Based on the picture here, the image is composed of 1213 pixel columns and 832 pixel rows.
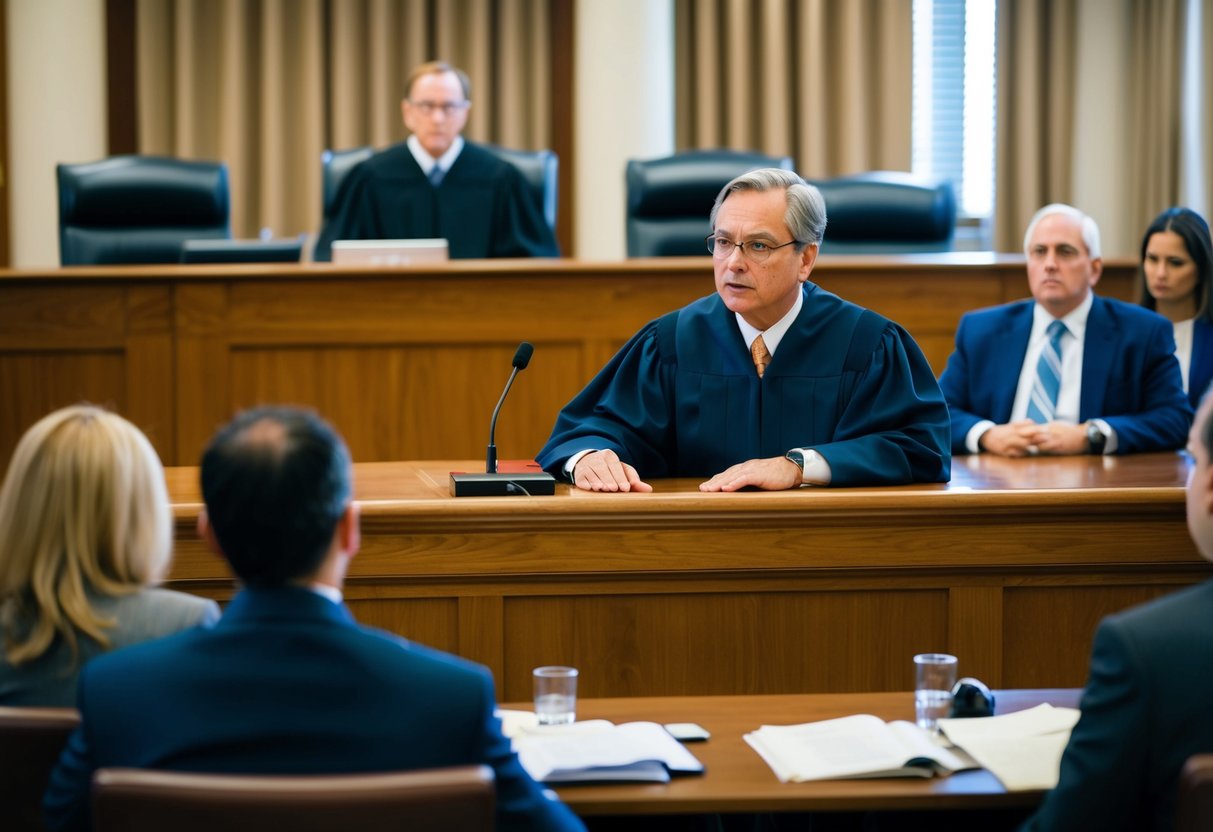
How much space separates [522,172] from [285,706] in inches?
213

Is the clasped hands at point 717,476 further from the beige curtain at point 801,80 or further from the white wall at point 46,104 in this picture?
the white wall at point 46,104

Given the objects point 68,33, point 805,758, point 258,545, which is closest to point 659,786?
point 805,758

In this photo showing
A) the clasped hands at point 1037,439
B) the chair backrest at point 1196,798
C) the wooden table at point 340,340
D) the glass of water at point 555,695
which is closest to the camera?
the chair backrest at point 1196,798

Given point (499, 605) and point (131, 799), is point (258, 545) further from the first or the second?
point (499, 605)

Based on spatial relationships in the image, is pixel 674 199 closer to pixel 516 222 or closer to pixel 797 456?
pixel 516 222

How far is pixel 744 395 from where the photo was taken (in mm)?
3506

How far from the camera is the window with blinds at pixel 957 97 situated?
870cm

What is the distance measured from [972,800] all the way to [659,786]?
38 centimetres

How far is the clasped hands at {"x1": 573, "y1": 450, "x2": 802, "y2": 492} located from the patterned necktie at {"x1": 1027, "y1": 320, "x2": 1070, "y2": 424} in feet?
6.26

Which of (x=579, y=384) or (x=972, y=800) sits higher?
(x=579, y=384)

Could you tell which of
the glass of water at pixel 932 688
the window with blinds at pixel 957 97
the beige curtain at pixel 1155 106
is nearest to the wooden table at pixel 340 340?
the glass of water at pixel 932 688

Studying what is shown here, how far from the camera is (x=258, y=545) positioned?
1.63m

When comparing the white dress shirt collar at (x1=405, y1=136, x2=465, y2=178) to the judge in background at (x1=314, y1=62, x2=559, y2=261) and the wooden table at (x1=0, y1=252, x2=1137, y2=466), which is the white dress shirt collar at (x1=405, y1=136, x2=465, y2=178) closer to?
the judge in background at (x1=314, y1=62, x2=559, y2=261)

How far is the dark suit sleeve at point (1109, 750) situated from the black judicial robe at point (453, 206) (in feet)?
17.0
